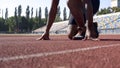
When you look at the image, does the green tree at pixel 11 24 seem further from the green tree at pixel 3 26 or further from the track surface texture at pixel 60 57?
the track surface texture at pixel 60 57

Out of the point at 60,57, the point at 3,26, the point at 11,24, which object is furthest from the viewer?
the point at 11,24

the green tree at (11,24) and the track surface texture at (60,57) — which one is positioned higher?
the track surface texture at (60,57)

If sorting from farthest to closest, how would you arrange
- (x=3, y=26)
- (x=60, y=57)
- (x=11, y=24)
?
(x=11, y=24) → (x=3, y=26) → (x=60, y=57)

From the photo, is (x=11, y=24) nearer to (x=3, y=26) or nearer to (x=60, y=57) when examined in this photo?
(x=3, y=26)

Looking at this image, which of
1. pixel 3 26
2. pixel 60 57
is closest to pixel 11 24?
pixel 3 26

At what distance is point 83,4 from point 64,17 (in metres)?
83.2

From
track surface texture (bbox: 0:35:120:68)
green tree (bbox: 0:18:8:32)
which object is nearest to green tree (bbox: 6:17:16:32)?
green tree (bbox: 0:18:8:32)

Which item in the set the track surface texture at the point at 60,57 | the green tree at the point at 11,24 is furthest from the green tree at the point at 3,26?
the track surface texture at the point at 60,57

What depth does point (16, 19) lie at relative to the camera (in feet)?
272

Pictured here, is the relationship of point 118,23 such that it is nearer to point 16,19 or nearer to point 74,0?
point 74,0

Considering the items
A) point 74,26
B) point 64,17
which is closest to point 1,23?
point 64,17

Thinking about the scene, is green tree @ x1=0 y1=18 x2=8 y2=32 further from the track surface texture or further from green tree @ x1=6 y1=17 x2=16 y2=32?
the track surface texture

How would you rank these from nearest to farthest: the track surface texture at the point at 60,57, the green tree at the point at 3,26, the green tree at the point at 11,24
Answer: the track surface texture at the point at 60,57
the green tree at the point at 3,26
the green tree at the point at 11,24

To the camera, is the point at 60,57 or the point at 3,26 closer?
the point at 60,57
